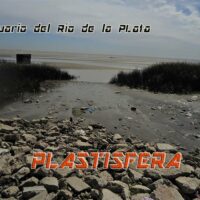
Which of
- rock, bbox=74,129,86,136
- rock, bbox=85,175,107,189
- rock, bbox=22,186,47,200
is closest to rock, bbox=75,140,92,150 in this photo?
rock, bbox=74,129,86,136

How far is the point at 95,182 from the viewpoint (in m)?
4.12

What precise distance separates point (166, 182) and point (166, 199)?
0.55m

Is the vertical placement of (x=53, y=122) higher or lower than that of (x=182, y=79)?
lower

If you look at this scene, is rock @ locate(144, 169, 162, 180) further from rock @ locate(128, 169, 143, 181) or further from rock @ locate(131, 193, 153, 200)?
rock @ locate(131, 193, 153, 200)

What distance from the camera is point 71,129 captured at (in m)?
7.08

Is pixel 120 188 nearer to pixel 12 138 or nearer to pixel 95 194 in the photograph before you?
pixel 95 194

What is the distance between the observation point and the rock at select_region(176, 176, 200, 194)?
13.5ft

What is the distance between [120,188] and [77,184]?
0.66 m

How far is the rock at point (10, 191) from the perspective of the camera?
3.83 m

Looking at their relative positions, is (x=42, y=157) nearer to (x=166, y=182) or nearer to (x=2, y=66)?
(x=166, y=182)

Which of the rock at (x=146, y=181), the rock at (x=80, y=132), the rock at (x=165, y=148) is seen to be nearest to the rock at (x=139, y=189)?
the rock at (x=146, y=181)


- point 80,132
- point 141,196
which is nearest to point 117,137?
point 80,132

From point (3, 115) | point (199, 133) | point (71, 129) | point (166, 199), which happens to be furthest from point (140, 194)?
point (3, 115)

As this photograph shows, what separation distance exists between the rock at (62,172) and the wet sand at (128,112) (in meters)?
3.01
